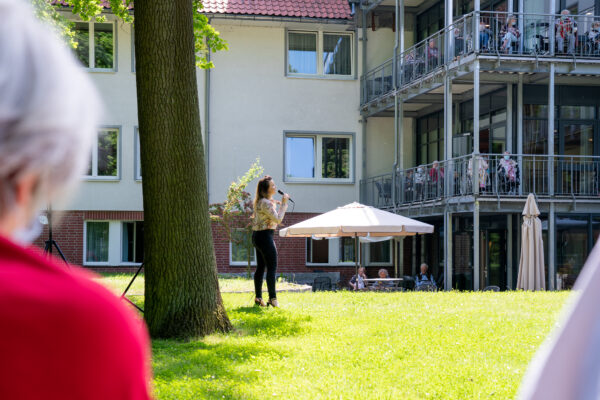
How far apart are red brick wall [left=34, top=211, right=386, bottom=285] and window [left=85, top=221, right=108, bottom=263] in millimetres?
239

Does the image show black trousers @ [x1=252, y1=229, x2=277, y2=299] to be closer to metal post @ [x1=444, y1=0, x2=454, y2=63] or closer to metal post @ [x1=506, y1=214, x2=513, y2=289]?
metal post @ [x1=444, y1=0, x2=454, y2=63]

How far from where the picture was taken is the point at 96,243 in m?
24.8

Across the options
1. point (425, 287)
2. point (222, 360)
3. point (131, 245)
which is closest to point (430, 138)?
point (425, 287)

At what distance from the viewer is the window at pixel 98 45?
81.7ft

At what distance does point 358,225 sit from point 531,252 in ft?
11.6

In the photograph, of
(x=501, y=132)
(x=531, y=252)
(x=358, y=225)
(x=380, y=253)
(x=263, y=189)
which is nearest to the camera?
(x=263, y=189)

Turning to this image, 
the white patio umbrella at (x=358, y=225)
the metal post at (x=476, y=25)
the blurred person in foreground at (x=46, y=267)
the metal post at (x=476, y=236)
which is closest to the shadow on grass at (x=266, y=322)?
the white patio umbrella at (x=358, y=225)

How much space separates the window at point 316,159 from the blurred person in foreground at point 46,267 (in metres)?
24.1

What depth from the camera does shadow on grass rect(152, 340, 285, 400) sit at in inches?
228

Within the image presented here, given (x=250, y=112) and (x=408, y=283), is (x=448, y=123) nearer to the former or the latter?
(x=408, y=283)

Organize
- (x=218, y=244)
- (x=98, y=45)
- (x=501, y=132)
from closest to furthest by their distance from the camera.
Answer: (x=501, y=132) < (x=218, y=244) < (x=98, y=45)

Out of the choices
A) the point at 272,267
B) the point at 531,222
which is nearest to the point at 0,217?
the point at 272,267

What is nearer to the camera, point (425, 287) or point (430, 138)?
point (425, 287)

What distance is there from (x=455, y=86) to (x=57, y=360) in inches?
809
